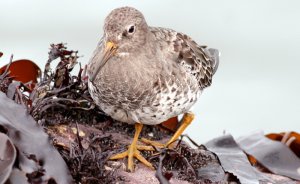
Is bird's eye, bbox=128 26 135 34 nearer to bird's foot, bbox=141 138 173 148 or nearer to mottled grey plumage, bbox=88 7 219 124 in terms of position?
mottled grey plumage, bbox=88 7 219 124

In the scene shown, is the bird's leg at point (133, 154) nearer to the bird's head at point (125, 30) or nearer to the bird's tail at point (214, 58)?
the bird's head at point (125, 30)

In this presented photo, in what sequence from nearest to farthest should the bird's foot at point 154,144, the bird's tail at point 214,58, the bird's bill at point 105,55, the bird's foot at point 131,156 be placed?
the bird's foot at point 131,156 < the bird's bill at point 105,55 < the bird's foot at point 154,144 < the bird's tail at point 214,58

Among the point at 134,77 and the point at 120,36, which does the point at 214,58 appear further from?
the point at 120,36

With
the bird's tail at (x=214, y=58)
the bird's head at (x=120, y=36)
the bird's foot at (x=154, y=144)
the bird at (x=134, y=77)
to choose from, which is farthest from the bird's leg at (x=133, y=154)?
the bird's tail at (x=214, y=58)

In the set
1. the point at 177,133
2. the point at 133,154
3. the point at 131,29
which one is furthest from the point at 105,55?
the point at 177,133

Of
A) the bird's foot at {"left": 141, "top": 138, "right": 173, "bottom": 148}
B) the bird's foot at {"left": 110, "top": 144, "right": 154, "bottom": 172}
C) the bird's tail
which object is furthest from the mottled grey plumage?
the bird's tail

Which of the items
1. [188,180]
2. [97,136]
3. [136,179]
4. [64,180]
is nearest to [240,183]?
[188,180]

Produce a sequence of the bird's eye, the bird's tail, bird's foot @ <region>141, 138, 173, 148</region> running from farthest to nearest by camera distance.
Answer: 1. the bird's tail
2. bird's foot @ <region>141, 138, 173, 148</region>
3. the bird's eye

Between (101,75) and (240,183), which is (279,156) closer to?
(240,183)
